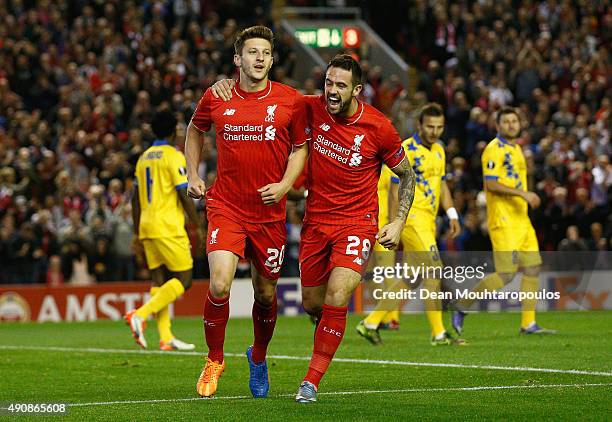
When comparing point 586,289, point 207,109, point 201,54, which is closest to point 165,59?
point 201,54

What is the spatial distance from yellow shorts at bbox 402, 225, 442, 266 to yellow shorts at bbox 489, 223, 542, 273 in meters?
1.24

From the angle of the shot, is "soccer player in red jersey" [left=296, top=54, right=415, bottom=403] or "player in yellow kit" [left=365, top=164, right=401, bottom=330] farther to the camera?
"player in yellow kit" [left=365, top=164, right=401, bottom=330]

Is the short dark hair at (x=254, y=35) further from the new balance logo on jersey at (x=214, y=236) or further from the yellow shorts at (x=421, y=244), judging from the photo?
the yellow shorts at (x=421, y=244)

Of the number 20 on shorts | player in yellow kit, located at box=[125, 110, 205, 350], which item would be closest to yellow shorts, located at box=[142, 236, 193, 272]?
player in yellow kit, located at box=[125, 110, 205, 350]

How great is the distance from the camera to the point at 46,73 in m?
28.9

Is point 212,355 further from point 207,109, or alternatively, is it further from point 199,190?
point 207,109

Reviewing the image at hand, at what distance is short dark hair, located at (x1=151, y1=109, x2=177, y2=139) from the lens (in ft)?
51.2

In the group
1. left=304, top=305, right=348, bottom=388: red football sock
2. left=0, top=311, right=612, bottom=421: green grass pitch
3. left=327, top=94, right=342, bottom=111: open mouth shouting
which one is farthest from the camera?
left=327, top=94, right=342, bottom=111: open mouth shouting

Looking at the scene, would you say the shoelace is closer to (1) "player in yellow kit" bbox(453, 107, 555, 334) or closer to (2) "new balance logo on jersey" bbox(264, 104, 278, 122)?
(2) "new balance logo on jersey" bbox(264, 104, 278, 122)

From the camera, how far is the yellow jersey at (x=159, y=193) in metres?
15.7

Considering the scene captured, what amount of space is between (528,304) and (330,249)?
7194 mm

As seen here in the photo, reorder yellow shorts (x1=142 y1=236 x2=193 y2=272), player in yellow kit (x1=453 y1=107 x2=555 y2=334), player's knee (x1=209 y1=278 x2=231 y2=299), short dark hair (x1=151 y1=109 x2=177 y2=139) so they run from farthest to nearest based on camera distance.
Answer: player in yellow kit (x1=453 y1=107 x2=555 y2=334) → yellow shorts (x1=142 y1=236 x2=193 y2=272) → short dark hair (x1=151 y1=109 x2=177 y2=139) → player's knee (x1=209 y1=278 x2=231 y2=299)

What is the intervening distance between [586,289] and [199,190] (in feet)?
43.3

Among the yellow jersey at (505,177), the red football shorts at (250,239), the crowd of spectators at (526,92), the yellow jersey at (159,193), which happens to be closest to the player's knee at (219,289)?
the red football shorts at (250,239)
